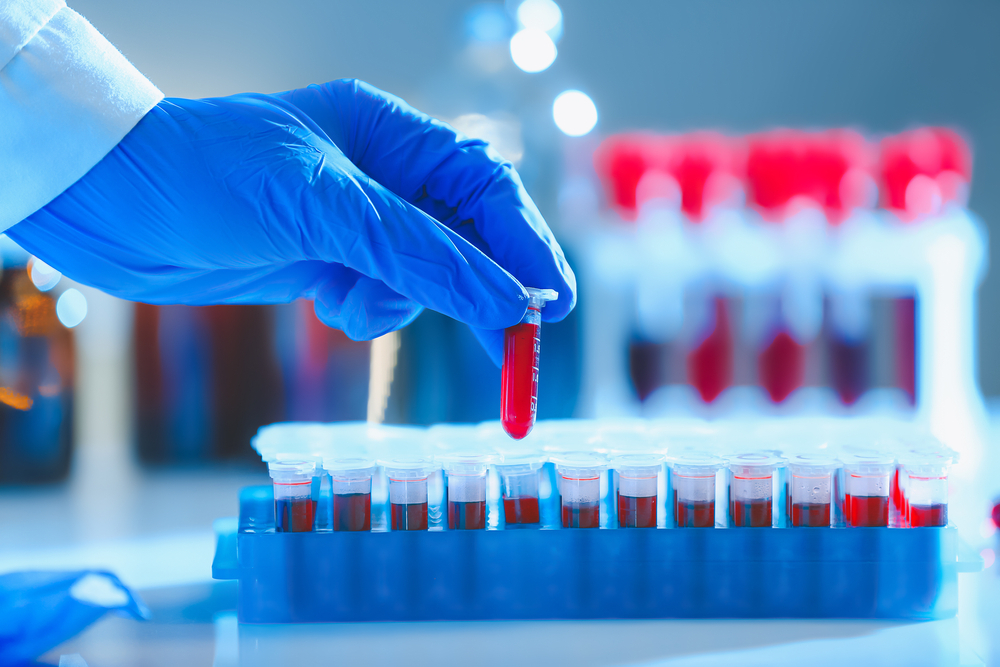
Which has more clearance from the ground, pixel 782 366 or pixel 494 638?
pixel 782 366

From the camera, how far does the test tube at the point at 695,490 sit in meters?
0.79

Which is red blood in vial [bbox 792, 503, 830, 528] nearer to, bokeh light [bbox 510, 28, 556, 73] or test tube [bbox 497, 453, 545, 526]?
test tube [bbox 497, 453, 545, 526]

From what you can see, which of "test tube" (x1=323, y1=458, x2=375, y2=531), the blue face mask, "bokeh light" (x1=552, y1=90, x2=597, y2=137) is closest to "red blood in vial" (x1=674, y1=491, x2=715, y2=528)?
"test tube" (x1=323, y1=458, x2=375, y2=531)

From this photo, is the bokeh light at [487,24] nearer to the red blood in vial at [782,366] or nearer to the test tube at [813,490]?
the red blood in vial at [782,366]

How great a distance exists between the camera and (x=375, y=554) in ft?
2.52

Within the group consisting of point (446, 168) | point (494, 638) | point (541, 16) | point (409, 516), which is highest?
point (541, 16)

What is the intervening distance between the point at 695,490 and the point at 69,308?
1.34 meters

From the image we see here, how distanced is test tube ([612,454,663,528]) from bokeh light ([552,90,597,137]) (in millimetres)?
1686

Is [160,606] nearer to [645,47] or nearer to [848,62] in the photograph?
[645,47]

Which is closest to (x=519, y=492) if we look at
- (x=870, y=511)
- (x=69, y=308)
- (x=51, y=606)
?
(x=870, y=511)

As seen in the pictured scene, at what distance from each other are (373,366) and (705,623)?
1066 millimetres

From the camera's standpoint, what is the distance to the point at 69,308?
4.88 ft

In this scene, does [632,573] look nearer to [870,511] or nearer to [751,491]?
[751,491]

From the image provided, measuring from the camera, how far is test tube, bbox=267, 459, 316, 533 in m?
0.78
